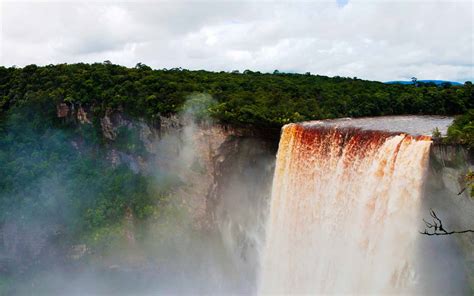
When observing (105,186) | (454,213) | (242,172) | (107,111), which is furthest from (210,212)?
(454,213)

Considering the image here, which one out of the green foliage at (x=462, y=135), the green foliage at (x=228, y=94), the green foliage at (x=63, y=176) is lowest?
the green foliage at (x=63, y=176)

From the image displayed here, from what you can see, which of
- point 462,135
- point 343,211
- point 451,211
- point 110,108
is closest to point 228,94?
point 110,108

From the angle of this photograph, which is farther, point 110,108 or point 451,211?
point 110,108

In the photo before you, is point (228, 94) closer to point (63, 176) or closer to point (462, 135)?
point (63, 176)

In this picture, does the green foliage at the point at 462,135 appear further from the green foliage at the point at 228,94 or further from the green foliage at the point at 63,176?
the green foliage at the point at 63,176

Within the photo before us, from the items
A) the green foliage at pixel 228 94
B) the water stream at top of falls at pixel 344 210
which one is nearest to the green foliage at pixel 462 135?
the water stream at top of falls at pixel 344 210

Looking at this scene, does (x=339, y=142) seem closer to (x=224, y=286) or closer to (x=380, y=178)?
(x=380, y=178)

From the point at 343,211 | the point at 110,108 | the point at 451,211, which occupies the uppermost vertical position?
the point at 110,108
